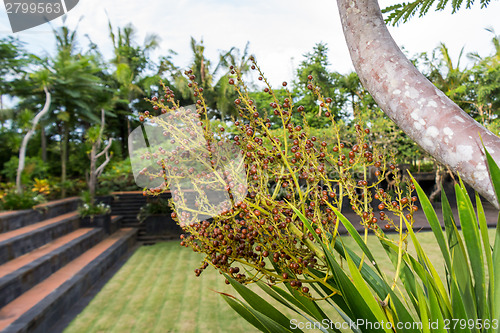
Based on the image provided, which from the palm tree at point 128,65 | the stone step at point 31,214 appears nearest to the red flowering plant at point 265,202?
the stone step at point 31,214

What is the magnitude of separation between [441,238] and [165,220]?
5.66 metres

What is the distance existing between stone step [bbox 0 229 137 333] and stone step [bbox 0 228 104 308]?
7 centimetres

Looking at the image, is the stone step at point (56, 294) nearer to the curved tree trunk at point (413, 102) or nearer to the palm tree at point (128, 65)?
the curved tree trunk at point (413, 102)

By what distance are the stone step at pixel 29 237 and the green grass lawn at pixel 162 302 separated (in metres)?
1.18

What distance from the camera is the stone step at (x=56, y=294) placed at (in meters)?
2.45

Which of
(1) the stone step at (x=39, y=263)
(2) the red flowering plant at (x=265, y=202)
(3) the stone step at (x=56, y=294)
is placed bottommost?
(3) the stone step at (x=56, y=294)

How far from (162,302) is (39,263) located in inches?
57.9

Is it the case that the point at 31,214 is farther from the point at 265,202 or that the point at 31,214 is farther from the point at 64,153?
the point at 265,202

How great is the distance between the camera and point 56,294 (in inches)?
114

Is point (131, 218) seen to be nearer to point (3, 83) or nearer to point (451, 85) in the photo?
point (3, 83)

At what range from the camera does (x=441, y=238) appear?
854 mm

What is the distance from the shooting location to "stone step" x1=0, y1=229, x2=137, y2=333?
245cm

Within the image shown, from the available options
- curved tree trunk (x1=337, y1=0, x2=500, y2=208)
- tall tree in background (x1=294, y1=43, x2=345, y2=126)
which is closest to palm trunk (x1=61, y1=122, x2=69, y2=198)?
tall tree in background (x1=294, y1=43, x2=345, y2=126)

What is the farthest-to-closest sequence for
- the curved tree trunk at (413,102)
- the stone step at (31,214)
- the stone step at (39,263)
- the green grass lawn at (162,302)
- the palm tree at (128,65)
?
the palm tree at (128,65) < the stone step at (31,214) < the stone step at (39,263) < the green grass lawn at (162,302) < the curved tree trunk at (413,102)
